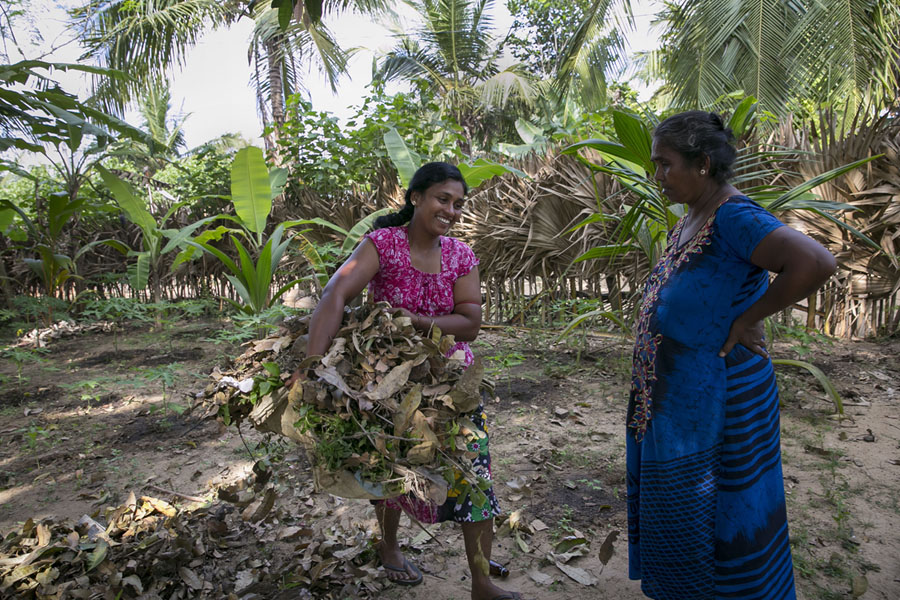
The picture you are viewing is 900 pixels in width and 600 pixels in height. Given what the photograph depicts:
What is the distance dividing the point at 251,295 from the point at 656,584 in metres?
4.28

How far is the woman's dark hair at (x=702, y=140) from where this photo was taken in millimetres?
1527

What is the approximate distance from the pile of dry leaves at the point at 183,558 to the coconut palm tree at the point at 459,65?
1389 centimetres

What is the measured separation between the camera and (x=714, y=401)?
58.7 inches

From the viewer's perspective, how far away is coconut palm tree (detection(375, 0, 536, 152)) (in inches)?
632

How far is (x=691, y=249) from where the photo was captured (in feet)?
5.11

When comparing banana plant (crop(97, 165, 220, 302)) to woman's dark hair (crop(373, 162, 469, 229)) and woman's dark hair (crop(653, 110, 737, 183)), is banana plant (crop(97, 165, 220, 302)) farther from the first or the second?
woman's dark hair (crop(653, 110, 737, 183))

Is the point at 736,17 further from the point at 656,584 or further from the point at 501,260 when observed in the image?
the point at 656,584

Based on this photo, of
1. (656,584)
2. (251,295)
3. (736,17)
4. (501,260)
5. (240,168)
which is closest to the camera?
(656,584)

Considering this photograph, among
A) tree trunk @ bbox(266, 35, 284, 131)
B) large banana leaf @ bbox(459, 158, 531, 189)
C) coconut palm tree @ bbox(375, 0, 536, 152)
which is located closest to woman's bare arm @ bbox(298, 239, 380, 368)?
large banana leaf @ bbox(459, 158, 531, 189)

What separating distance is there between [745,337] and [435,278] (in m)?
0.99

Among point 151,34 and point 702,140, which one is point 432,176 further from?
point 151,34

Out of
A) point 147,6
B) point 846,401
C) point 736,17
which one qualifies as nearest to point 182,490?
point 846,401

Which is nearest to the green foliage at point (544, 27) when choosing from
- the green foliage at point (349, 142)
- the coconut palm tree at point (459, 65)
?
the coconut palm tree at point (459, 65)

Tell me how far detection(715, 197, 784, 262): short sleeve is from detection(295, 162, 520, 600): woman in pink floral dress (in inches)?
32.8
